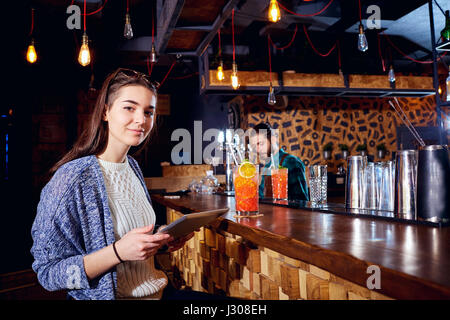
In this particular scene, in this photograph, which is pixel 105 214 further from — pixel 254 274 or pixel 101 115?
pixel 254 274

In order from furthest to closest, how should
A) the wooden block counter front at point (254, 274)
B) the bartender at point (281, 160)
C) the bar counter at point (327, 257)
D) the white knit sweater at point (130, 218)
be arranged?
1. the bartender at point (281, 160)
2. the white knit sweater at point (130, 218)
3. the wooden block counter front at point (254, 274)
4. the bar counter at point (327, 257)

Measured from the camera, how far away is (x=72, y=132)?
304 inches

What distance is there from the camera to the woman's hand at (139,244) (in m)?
1.07

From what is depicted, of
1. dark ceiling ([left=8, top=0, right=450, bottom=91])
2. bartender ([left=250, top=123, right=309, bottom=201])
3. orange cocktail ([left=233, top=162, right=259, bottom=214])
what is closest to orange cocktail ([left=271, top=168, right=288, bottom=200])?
A: orange cocktail ([left=233, top=162, right=259, bottom=214])

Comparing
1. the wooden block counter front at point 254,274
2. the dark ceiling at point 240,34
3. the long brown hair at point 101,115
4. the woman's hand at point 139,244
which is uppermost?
the dark ceiling at point 240,34

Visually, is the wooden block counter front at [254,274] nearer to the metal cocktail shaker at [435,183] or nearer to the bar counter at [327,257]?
the bar counter at [327,257]

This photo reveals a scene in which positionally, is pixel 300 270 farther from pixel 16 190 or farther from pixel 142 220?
pixel 16 190

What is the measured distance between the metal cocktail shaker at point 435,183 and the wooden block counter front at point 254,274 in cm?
39

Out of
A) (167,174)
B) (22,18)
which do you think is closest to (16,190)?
(167,174)

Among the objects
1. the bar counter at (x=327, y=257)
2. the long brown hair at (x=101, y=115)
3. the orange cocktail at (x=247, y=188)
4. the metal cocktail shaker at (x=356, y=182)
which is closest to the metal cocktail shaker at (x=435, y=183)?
the bar counter at (x=327, y=257)

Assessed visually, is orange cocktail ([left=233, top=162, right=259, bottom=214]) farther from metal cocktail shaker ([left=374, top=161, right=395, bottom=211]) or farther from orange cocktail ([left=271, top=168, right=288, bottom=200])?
orange cocktail ([left=271, top=168, right=288, bottom=200])

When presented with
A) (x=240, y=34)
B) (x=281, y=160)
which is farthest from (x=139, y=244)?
(x=240, y=34)

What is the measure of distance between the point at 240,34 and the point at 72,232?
17.3ft

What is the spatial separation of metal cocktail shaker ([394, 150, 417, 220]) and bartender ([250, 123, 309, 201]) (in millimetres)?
1648
